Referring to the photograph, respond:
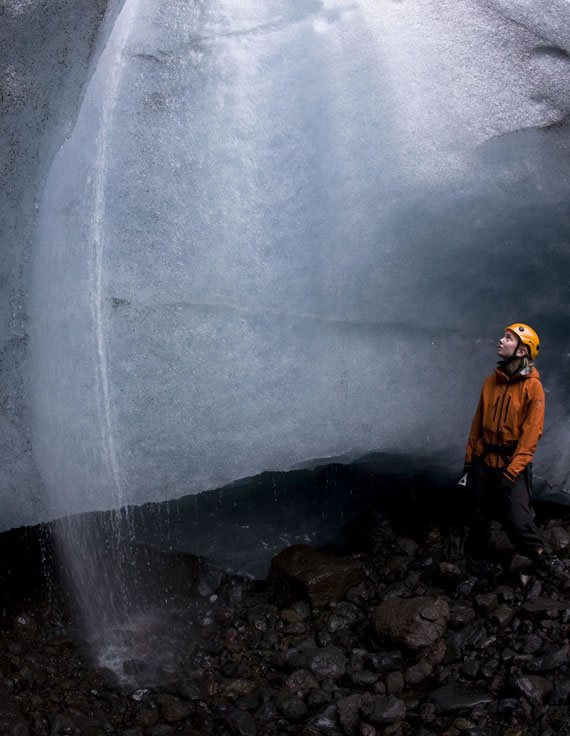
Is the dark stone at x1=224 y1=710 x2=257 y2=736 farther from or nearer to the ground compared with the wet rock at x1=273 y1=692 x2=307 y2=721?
farther from the ground

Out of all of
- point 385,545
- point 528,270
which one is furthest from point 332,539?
point 528,270

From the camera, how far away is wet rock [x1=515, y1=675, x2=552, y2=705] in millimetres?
3748

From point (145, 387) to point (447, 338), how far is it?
69.6 inches

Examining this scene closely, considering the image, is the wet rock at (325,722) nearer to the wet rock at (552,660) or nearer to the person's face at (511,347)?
the wet rock at (552,660)

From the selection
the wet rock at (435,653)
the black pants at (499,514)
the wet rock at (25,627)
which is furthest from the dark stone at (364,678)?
the wet rock at (25,627)

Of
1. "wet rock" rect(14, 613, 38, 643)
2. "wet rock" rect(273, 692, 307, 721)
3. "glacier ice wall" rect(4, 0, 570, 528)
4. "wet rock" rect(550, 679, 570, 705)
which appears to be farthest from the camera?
"wet rock" rect(14, 613, 38, 643)

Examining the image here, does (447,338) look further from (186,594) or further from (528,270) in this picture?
(186,594)

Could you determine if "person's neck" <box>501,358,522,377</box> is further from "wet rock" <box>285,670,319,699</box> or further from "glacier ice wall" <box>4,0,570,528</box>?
"wet rock" <box>285,670,319,699</box>

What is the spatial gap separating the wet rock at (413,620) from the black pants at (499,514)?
459 mm

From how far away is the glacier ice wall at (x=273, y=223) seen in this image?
14.3 feet

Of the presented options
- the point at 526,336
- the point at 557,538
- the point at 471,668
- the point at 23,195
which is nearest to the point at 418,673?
the point at 471,668

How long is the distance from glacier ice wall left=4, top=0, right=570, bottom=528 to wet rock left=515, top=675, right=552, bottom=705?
1.50m

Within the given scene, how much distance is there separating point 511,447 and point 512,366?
0.45 m

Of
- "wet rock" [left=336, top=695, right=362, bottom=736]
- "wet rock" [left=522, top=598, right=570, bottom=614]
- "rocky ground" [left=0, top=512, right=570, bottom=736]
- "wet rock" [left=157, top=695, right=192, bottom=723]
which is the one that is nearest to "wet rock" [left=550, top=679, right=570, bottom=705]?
"rocky ground" [left=0, top=512, right=570, bottom=736]
